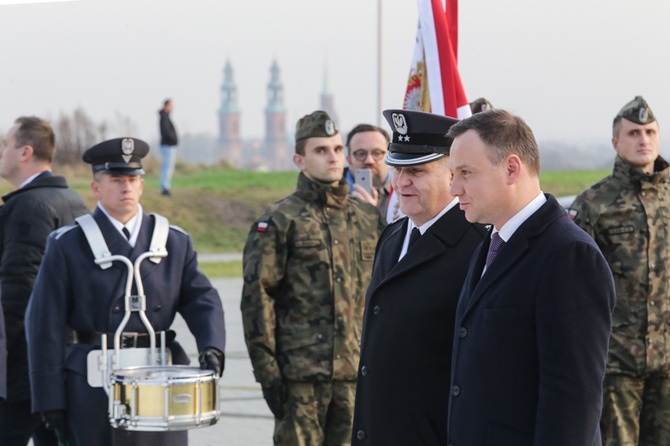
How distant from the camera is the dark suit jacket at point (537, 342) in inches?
133

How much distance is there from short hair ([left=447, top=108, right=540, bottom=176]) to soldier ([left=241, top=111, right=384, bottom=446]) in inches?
105

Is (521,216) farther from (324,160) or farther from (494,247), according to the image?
(324,160)

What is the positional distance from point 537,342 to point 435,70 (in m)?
3.47

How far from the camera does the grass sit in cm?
3147

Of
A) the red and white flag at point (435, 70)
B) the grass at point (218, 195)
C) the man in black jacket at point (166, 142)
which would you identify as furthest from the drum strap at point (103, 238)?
the man in black jacket at point (166, 142)

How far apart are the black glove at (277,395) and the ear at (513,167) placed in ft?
9.07

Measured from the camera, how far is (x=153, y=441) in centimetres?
587

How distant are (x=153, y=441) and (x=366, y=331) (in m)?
1.79

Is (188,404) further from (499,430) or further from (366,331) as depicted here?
(499,430)

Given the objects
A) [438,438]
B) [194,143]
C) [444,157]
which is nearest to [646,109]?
[444,157]

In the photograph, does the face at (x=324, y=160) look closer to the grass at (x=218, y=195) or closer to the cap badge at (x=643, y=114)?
the cap badge at (x=643, y=114)

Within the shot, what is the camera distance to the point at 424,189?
4.47 metres

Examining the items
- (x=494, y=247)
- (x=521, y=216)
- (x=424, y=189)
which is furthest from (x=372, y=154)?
(x=521, y=216)

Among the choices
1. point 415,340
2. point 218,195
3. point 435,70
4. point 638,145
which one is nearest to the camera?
point 415,340
